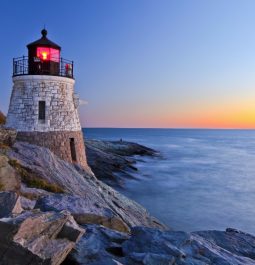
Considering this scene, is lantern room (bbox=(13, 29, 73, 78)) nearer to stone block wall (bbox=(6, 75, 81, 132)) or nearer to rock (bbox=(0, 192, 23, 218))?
stone block wall (bbox=(6, 75, 81, 132))

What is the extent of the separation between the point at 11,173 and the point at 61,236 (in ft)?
13.1

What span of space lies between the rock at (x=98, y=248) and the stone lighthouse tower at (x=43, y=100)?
10.6 meters

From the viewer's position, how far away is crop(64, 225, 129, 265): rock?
17.3 ft

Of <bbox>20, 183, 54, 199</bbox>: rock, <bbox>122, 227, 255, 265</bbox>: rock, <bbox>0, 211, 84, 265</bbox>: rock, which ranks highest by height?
<bbox>0, 211, 84, 265</bbox>: rock

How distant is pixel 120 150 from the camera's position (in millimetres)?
50219

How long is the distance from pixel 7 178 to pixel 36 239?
13.8ft

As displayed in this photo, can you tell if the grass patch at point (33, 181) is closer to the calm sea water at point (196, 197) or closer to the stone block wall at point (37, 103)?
the stone block wall at point (37, 103)

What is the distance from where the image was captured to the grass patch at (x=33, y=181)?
1057 centimetres

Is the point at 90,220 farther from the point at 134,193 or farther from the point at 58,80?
the point at 134,193

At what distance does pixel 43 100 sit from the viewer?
16578mm

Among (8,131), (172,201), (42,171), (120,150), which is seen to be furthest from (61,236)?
(120,150)

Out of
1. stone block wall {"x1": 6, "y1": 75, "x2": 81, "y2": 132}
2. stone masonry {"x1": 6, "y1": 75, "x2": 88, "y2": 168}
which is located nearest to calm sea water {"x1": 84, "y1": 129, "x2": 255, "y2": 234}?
stone masonry {"x1": 6, "y1": 75, "x2": 88, "y2": 168}

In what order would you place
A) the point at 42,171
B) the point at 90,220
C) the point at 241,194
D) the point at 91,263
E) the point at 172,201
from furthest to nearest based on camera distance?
the point at 241,194 → the point at 172,201 → the point at 42,171 → the point at 90,220 → the point at 91,263

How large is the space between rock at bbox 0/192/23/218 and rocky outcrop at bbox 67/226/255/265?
112cm
